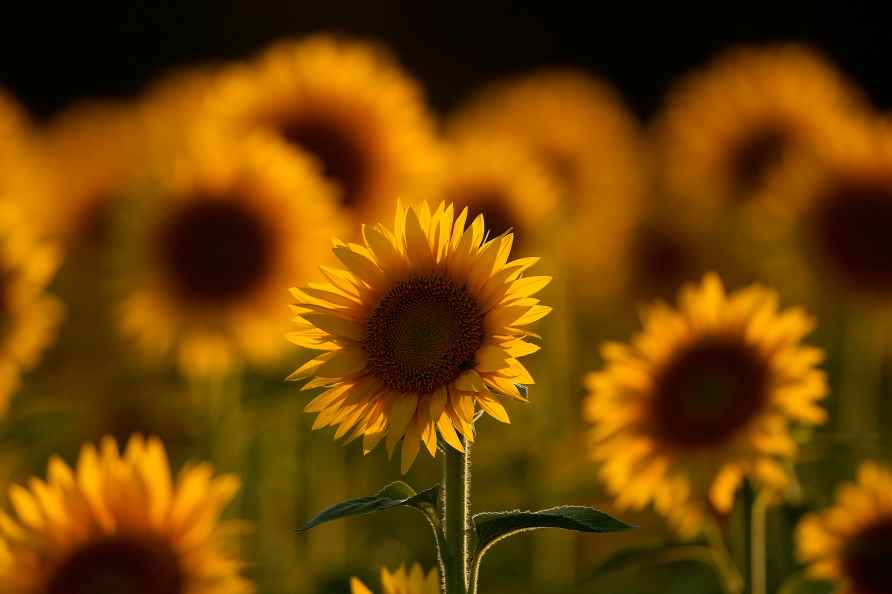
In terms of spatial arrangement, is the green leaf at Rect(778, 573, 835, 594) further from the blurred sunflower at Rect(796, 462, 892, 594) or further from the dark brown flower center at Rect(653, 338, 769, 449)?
the dark brown flower center at Rect(653, 338, 769, 449)

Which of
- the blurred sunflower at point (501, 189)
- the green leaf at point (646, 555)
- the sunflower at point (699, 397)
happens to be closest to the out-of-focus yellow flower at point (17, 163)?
the blurred sunflower at point (501, 189)

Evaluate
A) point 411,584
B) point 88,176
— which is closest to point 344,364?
point 411,584

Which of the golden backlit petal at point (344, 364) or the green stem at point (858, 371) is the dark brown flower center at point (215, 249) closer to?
the green stem at point (858, 371)

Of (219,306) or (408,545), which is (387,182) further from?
(408,545)

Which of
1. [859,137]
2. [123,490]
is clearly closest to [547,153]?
[859,137]

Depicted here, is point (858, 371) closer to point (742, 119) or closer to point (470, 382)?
point (742, 119)
